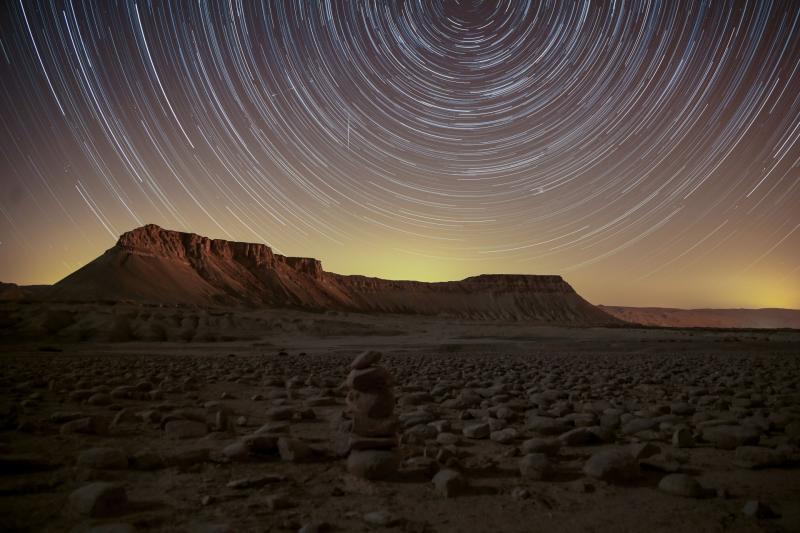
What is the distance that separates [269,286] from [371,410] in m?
85.9

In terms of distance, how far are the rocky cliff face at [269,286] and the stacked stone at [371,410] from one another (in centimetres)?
5832

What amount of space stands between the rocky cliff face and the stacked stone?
2296 inches

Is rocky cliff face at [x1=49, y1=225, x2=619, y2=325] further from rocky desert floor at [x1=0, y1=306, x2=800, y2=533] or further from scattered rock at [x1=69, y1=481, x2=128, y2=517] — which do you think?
scattered rock at [x1=69, y1=481, x2=128, y2=517]

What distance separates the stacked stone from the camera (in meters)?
4.02

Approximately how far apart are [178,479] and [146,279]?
234 feet

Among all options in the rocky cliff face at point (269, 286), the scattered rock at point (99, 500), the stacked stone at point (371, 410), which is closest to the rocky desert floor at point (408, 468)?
the scattered rock at point (99, 500)

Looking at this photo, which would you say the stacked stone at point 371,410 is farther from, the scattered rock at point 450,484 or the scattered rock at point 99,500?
the scattered rock at point 99,500

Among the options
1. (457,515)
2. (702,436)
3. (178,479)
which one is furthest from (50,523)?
(702,436)

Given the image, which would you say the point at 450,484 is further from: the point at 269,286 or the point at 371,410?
the point at 269,286

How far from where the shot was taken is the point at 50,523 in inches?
100

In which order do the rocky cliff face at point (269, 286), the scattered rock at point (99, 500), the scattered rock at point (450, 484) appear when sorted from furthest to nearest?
the rocky cliff face at point (269, 286)
the scattered rock at point (450, 484)
the scattered rock at point (99, 500)

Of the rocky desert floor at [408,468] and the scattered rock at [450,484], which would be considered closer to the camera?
the rocky desert floor at [408,468]

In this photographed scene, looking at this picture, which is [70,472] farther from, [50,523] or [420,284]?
[420,284]

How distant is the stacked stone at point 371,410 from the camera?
13.2 ft
